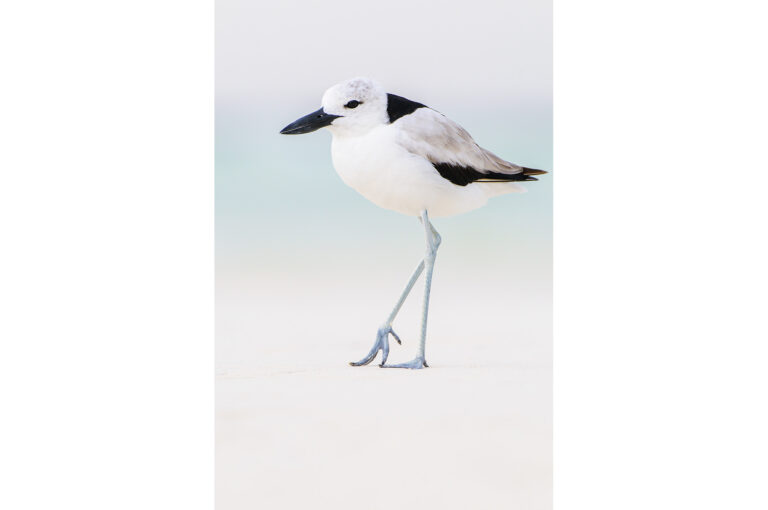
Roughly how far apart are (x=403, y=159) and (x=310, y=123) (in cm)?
36

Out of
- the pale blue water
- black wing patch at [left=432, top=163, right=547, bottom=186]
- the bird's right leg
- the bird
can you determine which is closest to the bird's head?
the bird

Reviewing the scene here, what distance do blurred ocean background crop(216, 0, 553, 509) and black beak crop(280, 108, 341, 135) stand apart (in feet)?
0.16

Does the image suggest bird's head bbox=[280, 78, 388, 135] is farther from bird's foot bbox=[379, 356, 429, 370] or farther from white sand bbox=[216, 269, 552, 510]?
bird's foot bbox=[379, 356, 429, 370]

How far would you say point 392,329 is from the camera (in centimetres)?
330

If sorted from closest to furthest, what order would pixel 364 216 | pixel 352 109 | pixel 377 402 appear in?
pixel 377 402, pixel 352 109, pixel 364 216

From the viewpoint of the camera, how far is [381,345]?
329cm

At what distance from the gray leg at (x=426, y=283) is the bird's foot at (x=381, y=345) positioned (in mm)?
54

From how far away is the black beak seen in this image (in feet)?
10.5

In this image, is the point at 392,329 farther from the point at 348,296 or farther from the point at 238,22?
the point at 238,22

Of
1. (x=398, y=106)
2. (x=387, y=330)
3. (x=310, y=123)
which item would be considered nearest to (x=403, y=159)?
(x=398, y=106)

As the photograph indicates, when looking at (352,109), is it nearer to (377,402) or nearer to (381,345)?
(381,345)

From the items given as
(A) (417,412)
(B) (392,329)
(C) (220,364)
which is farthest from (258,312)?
(A) (417,412)

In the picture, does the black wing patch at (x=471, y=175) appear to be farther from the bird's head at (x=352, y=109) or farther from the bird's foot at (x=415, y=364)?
the bird's foot at (x=415, y=364)

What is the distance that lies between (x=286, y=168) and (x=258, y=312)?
538 mm
